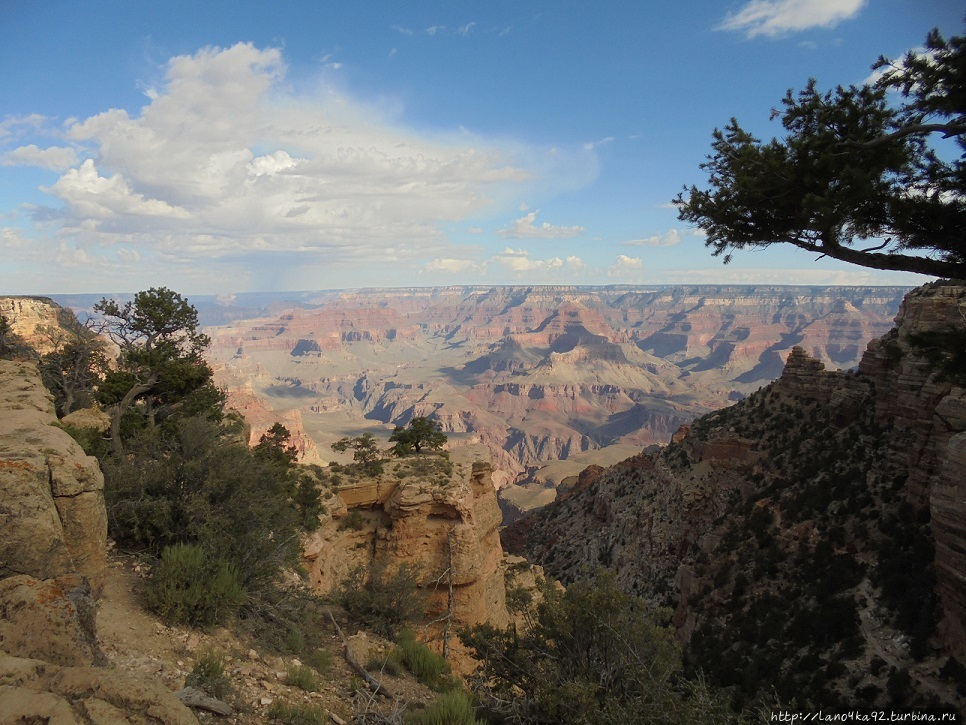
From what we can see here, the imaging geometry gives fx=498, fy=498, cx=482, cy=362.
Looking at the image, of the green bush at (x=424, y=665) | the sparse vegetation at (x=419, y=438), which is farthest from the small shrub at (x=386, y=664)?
the sparse vegetation at (x=419, y=438)

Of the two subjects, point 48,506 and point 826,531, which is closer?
point 48,506

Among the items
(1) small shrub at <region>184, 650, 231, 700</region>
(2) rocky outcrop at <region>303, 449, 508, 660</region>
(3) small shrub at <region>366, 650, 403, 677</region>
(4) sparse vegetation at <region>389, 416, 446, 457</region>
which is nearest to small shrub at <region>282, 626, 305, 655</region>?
(3) small shrub at <region>366, 650, 403, 677</region>

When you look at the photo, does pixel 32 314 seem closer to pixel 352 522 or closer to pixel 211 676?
pixel 352 522

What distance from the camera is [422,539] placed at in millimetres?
18406

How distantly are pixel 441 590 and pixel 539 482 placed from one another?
92457 millimetres

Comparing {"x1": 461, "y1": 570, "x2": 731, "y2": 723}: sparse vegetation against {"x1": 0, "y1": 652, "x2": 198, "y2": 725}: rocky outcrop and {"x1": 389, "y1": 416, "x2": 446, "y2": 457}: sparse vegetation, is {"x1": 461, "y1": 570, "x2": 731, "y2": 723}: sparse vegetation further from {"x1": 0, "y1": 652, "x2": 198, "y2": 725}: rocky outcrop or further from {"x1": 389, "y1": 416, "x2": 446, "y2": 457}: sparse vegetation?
{"x1": 389, "y1": 416, "x2": 446, "y2": 457}: sparse vegetation

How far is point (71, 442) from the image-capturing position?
21.6ft

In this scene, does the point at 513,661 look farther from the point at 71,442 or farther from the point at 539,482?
the point at 539,482

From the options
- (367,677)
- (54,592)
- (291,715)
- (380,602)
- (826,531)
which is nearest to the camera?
(54,592)

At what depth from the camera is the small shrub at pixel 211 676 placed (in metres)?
5.62

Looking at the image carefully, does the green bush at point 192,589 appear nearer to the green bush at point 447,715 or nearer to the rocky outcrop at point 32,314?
the green bush at point 447,715

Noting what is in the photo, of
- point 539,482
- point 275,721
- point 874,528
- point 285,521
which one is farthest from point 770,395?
point 539,482

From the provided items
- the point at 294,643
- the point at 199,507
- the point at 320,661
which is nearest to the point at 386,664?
the point at 320,661

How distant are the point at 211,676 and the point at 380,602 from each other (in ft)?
22.9
